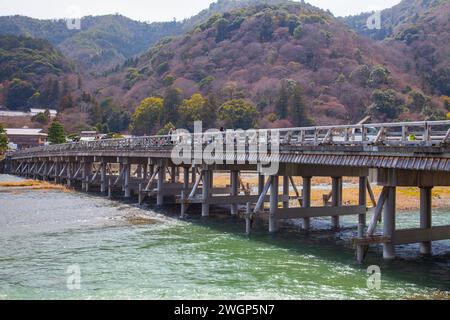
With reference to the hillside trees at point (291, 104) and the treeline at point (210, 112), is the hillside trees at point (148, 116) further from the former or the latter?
the hillside trees at point (291, 104)

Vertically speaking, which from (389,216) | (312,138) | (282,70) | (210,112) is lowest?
(389,216)

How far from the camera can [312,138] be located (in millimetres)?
27891

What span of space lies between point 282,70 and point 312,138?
11761cm

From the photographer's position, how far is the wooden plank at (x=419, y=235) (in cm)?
1898

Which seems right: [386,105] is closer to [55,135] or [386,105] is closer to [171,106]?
[171,106]

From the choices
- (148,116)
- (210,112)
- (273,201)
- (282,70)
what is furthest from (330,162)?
(282,70)

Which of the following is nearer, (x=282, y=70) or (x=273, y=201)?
(x=273, y=201)

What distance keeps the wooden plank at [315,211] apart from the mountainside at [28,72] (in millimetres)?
142687

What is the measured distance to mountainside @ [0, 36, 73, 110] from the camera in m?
156

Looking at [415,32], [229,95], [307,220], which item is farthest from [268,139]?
[415,32]

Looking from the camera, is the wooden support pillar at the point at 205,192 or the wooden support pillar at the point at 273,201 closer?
the wooden support pillar at the point at 273,201

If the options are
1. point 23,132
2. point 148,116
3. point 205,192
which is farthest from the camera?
point 23,132

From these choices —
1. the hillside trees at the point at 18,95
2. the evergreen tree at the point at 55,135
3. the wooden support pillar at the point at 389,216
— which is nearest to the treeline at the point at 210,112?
the evergreen tree at the point at 55,135

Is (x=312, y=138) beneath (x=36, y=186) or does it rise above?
above
